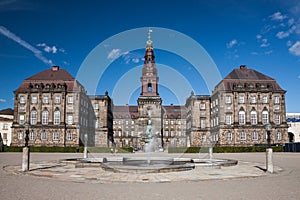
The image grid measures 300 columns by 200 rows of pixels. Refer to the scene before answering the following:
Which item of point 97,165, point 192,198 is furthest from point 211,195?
point 97,165

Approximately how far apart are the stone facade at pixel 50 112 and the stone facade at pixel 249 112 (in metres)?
30.1

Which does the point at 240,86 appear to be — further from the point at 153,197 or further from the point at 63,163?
the point at 153,197

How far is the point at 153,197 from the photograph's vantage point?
29.0 ft

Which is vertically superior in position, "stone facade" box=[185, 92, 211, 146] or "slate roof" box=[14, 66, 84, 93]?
"slate roof" box=[14, 66, 84, 93]

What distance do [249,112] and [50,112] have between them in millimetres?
41197

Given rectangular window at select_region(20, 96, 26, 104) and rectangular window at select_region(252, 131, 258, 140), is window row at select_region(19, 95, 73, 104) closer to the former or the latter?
rectangular window at select_region(20, 96, 26, 104)

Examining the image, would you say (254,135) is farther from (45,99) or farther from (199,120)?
(45,99)

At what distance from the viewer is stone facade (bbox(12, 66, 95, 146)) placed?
60281mm

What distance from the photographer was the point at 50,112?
61094 millimetres

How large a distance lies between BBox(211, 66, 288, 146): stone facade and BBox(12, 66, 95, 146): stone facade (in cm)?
3015

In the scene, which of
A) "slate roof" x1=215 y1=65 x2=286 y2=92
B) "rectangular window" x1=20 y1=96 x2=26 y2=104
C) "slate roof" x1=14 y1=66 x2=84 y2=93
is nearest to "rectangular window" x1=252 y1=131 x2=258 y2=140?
"slate roof" x1=215 y1=65 x2=286 y2=92

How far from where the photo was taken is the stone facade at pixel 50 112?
60.3 m

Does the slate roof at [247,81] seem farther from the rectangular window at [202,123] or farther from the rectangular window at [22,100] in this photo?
the rectangular window at [22,100]

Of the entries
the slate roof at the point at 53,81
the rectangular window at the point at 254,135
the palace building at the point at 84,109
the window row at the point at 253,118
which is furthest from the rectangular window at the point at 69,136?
the rectangular window at the point at 254,135
